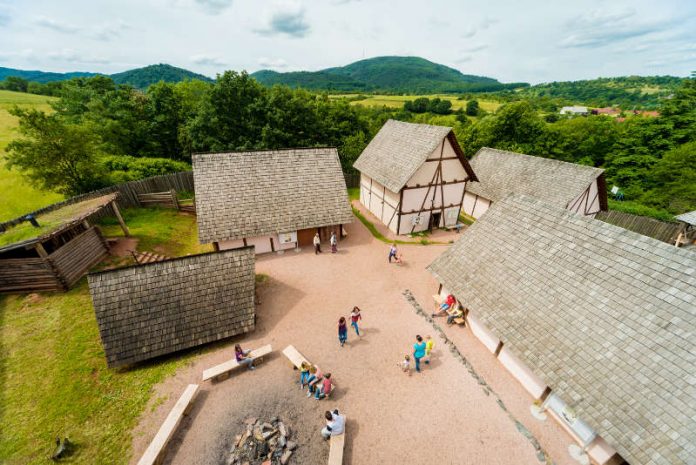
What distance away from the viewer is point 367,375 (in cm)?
1098

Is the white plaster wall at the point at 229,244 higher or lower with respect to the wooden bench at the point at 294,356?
higher

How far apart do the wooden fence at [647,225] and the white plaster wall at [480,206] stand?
919 cm

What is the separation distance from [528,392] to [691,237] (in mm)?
22093

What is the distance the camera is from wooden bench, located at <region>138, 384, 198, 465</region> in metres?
7.99

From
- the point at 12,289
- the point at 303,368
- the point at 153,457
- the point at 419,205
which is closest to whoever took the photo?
the point at 153,457

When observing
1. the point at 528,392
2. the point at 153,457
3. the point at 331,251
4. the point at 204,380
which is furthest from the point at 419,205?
the point at 153,457

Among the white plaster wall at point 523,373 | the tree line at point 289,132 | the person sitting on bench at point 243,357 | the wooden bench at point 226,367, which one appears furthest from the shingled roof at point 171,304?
the tree line at point 289,132

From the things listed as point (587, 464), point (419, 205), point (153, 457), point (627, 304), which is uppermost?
point (627, 304)

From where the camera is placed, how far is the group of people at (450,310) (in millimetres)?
13302

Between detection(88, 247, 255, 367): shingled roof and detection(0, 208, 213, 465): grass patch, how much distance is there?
930 mm

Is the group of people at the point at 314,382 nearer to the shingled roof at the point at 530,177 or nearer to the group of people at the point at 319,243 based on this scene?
the group of people at the point at 319,243

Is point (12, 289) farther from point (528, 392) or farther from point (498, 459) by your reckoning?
point (528, 392)

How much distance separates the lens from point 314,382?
10047mm

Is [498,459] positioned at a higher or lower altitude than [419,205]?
lower
